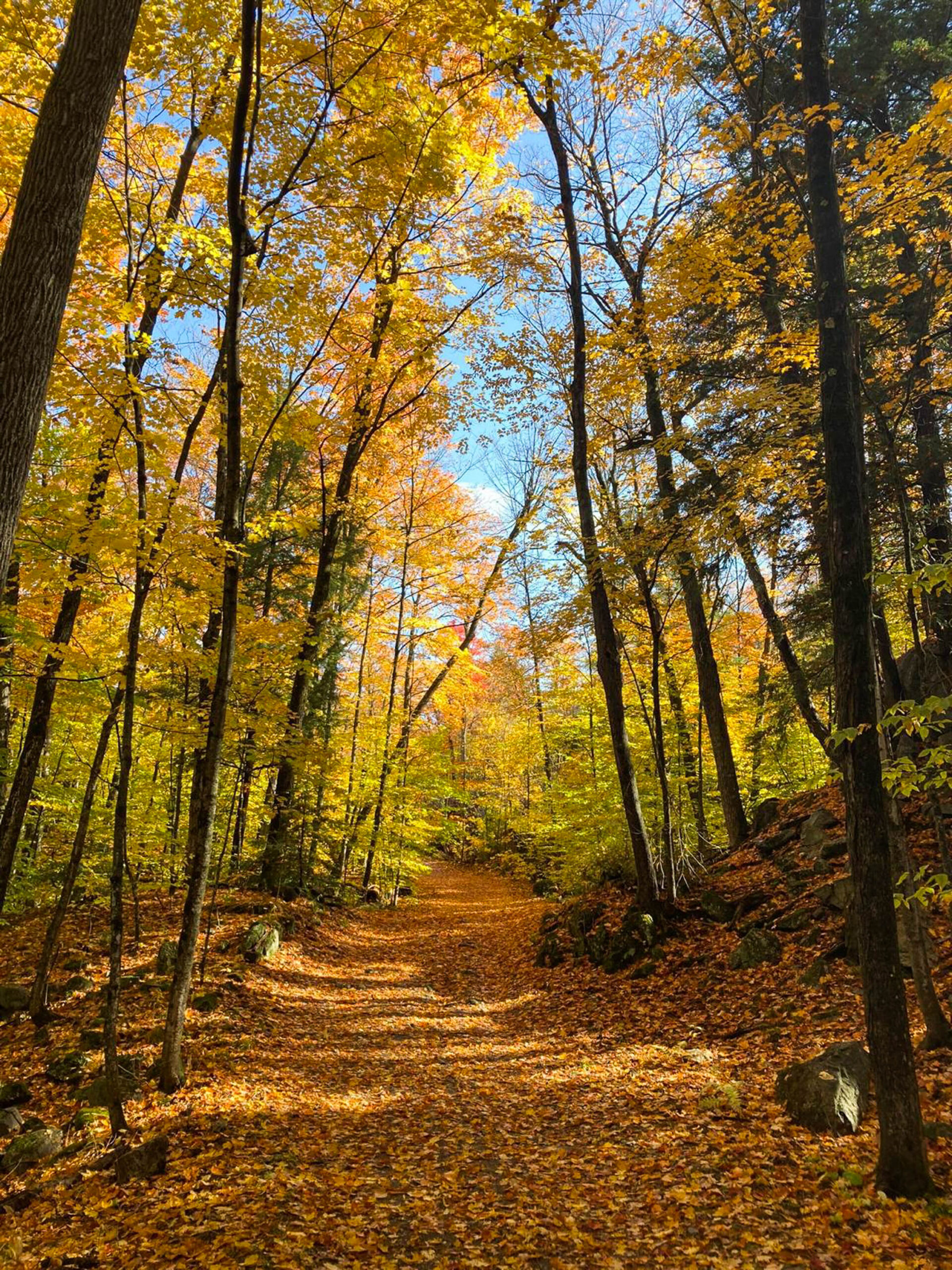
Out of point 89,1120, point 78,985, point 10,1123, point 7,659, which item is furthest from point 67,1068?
point 7,659

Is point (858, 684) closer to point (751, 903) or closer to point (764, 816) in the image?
point (751, 903)

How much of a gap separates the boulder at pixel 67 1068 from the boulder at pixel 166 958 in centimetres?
174

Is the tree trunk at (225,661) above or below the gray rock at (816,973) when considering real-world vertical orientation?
above

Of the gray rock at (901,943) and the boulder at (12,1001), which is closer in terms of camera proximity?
the gray rock at (901,943)

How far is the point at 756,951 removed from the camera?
7.37 m

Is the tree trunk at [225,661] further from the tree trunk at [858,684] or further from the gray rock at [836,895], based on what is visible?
the gray rock at [836,895]

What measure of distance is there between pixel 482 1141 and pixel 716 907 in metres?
4.95

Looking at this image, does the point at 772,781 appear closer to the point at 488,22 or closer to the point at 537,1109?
the point at 537,1109

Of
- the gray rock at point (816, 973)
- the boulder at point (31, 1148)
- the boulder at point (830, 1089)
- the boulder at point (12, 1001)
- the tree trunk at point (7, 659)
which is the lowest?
the boulder at point (31, 1148)

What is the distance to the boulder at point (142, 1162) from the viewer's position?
14.0 ft

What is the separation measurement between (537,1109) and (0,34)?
34.1ft

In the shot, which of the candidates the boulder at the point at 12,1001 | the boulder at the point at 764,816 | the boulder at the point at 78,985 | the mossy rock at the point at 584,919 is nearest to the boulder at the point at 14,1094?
the boulder at the point at 12,1001

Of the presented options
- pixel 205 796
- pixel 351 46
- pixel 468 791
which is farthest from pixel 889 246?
pixel 468 791

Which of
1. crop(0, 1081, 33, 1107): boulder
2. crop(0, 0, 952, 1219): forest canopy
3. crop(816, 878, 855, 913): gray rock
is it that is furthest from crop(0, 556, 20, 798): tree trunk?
crop(816, 878, 855, 913): gray rock
